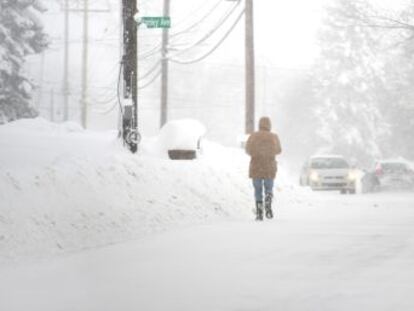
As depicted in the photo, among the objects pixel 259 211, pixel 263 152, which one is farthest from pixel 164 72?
pixel 259 211

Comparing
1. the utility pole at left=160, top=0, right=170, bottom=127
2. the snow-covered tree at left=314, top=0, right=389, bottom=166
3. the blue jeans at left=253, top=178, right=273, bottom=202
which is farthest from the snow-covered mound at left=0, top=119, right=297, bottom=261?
the snow-covered tree at left=314, top=0, right=389, bottom=166

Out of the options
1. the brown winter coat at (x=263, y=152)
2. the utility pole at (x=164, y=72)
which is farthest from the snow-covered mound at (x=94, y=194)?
the utility pole at (x=164, y=72)

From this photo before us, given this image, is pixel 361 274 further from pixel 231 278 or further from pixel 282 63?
pixel 282 63

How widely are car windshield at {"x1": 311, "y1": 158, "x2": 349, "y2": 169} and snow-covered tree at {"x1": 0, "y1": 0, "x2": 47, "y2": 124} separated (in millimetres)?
13971

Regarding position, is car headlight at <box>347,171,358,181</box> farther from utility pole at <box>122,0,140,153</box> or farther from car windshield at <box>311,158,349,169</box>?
utility pole at <box>122,0,140,153</box>

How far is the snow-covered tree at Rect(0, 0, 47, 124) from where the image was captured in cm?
3838

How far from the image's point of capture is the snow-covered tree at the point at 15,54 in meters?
38.4

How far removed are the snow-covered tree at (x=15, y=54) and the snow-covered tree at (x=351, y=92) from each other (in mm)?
31256

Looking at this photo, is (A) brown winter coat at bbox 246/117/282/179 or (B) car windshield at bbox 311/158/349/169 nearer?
(A) brown winter coat at bbox 246/117/282/179

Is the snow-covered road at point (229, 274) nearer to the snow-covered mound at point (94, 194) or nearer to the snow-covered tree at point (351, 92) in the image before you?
the snow-covered mound at point (94, 194)

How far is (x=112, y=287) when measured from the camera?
8.16 m

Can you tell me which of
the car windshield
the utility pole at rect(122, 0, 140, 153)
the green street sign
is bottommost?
the car windshield

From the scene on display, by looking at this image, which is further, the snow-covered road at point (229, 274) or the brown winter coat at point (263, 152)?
the brown winter coat at point (263, 152)

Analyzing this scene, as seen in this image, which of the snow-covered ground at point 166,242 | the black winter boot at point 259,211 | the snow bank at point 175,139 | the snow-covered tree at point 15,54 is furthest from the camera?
the snow-covered tree at point 15,54
